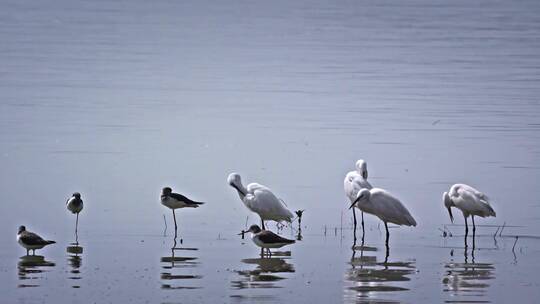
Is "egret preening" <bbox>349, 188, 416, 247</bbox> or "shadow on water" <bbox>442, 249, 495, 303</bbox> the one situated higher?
"egret preening" <bbox>349, 188, 416, 247</bbox>

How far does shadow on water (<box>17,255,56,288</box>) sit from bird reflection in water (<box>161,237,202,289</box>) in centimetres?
116

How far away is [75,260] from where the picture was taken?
13180mm

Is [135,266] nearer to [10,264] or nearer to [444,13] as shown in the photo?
[10,264]

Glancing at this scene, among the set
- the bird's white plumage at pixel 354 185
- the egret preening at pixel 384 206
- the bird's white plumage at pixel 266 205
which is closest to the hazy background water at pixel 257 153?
the egret preening at pixel 384 206

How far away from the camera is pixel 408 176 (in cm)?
1922

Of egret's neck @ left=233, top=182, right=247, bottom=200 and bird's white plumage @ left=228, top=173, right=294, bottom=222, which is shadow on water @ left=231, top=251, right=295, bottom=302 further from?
egret's neck @ left=233, top=182, right=247, bottom=200

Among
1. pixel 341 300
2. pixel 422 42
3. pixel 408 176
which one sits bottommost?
pixel 341 300

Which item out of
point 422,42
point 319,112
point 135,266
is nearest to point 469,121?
point 319,112

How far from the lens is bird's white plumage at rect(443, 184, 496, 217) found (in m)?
15.1

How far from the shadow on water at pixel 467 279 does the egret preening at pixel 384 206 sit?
3.37 ft

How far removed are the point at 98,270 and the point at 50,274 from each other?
1.69 feet

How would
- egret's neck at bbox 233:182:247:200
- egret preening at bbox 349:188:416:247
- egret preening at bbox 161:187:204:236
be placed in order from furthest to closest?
egret's neck at bbox 233:182:247:200 < egret preening at bbox 161:187:204:236 < egret preening at bbox 349:188:416:247

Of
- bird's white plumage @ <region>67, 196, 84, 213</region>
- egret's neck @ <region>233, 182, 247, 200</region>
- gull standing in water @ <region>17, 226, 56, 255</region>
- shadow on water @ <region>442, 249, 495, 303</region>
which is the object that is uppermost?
egret's neck @ <region>233, 182, 247, 200</region>

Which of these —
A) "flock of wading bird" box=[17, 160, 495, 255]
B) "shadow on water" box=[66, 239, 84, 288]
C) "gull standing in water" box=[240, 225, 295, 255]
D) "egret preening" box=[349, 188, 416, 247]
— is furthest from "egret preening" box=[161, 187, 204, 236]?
"gull standing in water" box=[240, 225, 295, 255]
